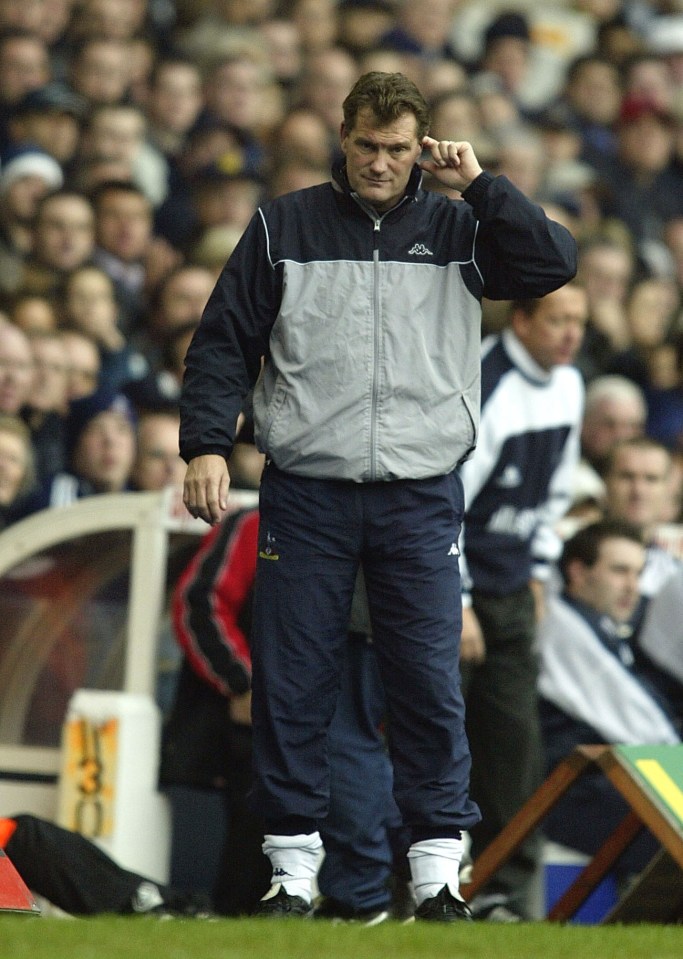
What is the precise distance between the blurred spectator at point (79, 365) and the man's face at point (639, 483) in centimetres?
245

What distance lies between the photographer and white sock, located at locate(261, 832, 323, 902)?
5.02 m

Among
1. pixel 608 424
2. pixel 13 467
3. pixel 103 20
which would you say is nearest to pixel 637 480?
pixel 608 424

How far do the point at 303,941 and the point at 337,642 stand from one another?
3.34ft

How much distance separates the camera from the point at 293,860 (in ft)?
16.5

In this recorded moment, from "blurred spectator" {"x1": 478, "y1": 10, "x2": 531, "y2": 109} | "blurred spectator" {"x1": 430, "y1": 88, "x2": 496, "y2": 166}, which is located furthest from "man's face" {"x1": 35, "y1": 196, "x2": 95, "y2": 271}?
"blurred spectator" {"x1": 478, "y1": 10, "x2": 531, "y2": 109}

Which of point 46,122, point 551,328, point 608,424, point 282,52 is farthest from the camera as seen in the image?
point 282,52

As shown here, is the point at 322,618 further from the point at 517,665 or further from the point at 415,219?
the point at 517,665

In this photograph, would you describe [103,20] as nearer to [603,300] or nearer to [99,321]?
[99,321]

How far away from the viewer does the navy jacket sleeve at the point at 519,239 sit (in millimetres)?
4996

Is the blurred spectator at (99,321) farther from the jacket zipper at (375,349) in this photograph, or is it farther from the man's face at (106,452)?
the jacket zipper at (375,349)

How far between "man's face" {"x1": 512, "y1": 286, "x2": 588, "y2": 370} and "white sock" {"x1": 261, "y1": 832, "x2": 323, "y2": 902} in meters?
2.52

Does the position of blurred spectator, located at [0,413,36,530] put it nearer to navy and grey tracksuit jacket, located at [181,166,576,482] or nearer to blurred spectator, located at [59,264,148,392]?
blurred spectator, located at [59,264,148,392]


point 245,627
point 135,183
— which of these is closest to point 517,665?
point 245,627

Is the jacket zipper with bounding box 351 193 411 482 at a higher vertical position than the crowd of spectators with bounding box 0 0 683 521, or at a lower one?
lower
